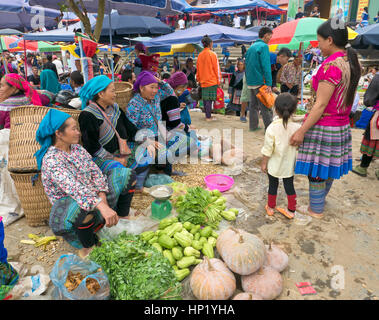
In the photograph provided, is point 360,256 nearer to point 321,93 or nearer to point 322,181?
point 322,181

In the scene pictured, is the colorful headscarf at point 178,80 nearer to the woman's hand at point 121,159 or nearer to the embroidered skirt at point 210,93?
the woman's hand at point 121,159

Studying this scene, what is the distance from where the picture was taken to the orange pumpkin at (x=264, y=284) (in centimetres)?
204

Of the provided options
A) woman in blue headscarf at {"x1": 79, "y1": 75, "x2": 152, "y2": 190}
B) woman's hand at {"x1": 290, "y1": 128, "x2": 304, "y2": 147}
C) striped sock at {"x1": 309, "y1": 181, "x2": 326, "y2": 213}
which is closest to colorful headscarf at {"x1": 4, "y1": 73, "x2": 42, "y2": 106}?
woman in blue headscarf at {"x1": 79, "y1": 75, "x2": 152, "y2": 190}

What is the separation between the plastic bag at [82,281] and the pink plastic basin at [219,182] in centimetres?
208

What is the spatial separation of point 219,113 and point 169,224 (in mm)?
6468

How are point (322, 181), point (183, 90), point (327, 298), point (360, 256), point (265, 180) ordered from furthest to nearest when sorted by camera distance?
point (183, 90), point (265, 180), point (322, 181), point (360, 256), point (327, 298)

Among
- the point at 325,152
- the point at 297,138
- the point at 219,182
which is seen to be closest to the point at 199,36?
the point at 219,182

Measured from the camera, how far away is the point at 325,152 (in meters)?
2.79

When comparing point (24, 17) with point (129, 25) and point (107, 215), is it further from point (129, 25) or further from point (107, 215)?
point (107, 215)

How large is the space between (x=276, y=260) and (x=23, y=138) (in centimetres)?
291

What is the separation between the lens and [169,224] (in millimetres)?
2820

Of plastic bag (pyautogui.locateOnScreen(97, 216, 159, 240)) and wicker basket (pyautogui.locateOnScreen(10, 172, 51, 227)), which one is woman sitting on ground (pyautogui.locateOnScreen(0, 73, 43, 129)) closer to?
wicker basket (pyautogui.locateOnScreen(10, 172, 51, 227))

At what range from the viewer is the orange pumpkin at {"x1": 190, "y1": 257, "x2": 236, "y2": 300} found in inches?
77.7

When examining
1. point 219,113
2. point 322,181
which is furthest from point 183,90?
point 219,113
